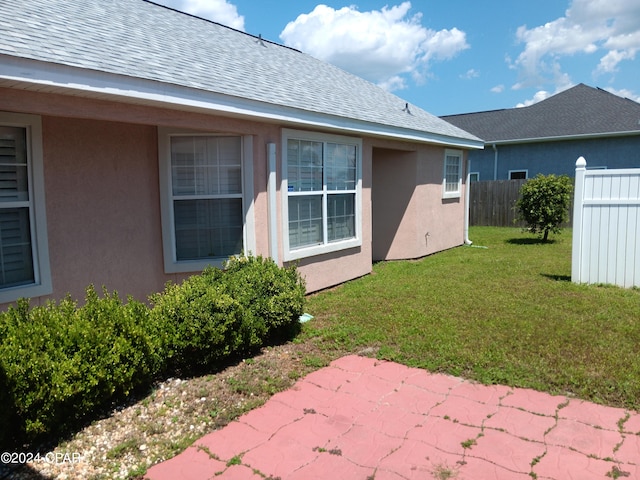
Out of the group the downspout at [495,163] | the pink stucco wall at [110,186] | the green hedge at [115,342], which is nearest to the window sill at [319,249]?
the pink stucco wall at [110,186]

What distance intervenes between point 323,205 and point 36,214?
14.3 feet

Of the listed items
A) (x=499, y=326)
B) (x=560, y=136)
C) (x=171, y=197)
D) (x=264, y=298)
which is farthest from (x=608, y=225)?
(x=560, y=136)

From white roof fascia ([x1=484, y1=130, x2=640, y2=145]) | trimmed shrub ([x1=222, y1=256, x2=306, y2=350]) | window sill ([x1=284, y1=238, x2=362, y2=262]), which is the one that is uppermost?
white roof fascia ([x1=484, y1=130, x2=640, y2=145])

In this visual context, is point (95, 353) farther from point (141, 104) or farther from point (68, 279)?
A: point (141, 104)

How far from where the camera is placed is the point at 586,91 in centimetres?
2428

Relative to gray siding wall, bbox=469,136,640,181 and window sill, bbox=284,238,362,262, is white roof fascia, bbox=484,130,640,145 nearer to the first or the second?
gray siding wall, bbox=469,136,640,181

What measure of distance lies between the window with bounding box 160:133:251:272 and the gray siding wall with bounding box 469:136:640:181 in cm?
1847

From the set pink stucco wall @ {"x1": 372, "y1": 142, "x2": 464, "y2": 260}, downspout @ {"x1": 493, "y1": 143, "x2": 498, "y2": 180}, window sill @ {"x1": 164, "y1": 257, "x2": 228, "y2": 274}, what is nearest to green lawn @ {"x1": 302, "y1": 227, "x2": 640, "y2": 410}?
window sill @ {"x1": 164, "y1": 257, "x2": 228, "y2": 274}

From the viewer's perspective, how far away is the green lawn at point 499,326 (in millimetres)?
4633

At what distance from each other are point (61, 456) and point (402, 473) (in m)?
2.31

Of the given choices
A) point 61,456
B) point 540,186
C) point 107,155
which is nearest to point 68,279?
point 107,155

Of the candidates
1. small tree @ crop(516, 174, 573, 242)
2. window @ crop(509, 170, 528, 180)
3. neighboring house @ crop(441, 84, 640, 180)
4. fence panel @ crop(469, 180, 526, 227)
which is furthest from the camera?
window @ crop(509, 170, 528, 180)

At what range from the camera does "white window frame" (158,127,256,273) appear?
251 inches

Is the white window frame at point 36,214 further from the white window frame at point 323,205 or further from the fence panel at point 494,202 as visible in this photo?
the fence panel at point 494,202
